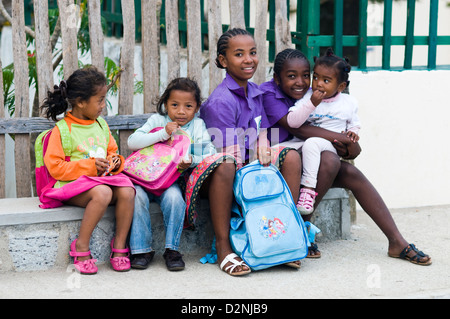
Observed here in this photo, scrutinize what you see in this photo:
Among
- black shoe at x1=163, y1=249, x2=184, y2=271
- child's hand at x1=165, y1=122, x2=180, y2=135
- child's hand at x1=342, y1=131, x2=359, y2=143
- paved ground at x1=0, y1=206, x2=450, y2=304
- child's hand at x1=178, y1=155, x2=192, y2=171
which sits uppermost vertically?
child's hand at x1=165, y1=122, x2=180, y2=135

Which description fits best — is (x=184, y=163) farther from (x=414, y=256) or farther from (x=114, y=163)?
(x=414, y=256)

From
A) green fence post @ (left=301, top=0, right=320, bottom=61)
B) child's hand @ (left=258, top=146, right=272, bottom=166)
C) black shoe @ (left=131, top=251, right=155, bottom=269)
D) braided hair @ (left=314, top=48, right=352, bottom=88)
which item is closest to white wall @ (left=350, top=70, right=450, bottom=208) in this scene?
green fence post @ (left=301, top=0, right=320, bottom=61)

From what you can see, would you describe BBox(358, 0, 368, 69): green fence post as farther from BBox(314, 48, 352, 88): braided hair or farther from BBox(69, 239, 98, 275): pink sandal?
BBox(69, 239, 98, 275): pink sandal

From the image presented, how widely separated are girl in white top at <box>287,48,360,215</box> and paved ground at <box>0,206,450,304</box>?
1.53 feet

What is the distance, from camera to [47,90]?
437cm

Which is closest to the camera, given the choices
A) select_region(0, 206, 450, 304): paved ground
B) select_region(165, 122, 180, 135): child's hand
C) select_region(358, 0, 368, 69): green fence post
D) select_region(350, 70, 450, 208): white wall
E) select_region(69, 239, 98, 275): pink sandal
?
select_region(0, 206, 450, 304): paved ground

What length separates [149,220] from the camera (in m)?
3.85

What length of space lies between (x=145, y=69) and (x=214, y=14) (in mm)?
676

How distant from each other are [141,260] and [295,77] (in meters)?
1.59

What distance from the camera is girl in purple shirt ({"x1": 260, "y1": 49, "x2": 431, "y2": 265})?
13.4 ft

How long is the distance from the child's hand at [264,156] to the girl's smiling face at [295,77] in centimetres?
56

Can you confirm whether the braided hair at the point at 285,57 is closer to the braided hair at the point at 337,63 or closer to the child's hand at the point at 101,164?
the braided hair at the point at 337,63
